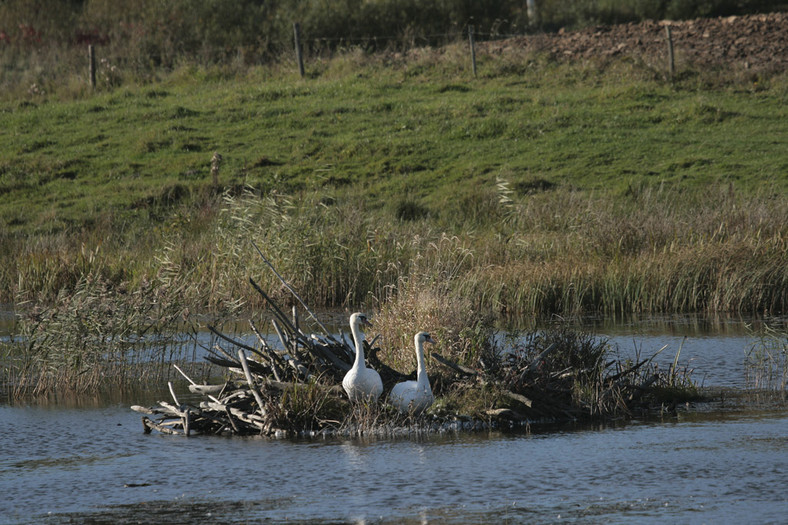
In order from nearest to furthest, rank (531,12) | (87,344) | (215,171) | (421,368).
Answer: (421,368) < (87,344) < (215,171) < (531,12)

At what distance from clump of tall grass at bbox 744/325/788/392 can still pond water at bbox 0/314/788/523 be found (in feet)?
3.91

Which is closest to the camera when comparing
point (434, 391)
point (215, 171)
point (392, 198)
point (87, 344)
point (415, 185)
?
point (434, 391)

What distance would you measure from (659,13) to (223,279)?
2785 centimetres

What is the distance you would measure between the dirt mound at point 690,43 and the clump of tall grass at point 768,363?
2074 cm

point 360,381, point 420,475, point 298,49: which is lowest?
point 420,475

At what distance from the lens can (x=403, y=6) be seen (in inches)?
1638

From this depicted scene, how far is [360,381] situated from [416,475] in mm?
1538

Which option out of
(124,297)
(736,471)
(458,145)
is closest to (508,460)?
(736,471)

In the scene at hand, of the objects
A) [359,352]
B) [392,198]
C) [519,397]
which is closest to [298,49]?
[392,198]

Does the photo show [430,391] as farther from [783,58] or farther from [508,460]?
[783,58]

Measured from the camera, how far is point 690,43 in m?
36.1

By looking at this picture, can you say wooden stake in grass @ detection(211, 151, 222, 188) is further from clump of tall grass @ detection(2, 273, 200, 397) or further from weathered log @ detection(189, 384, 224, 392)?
weathered log @ detection(189, 384, 224, 392)

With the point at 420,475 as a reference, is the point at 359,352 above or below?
above

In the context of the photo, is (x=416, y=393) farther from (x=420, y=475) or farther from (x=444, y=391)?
(x=420, y=475)
